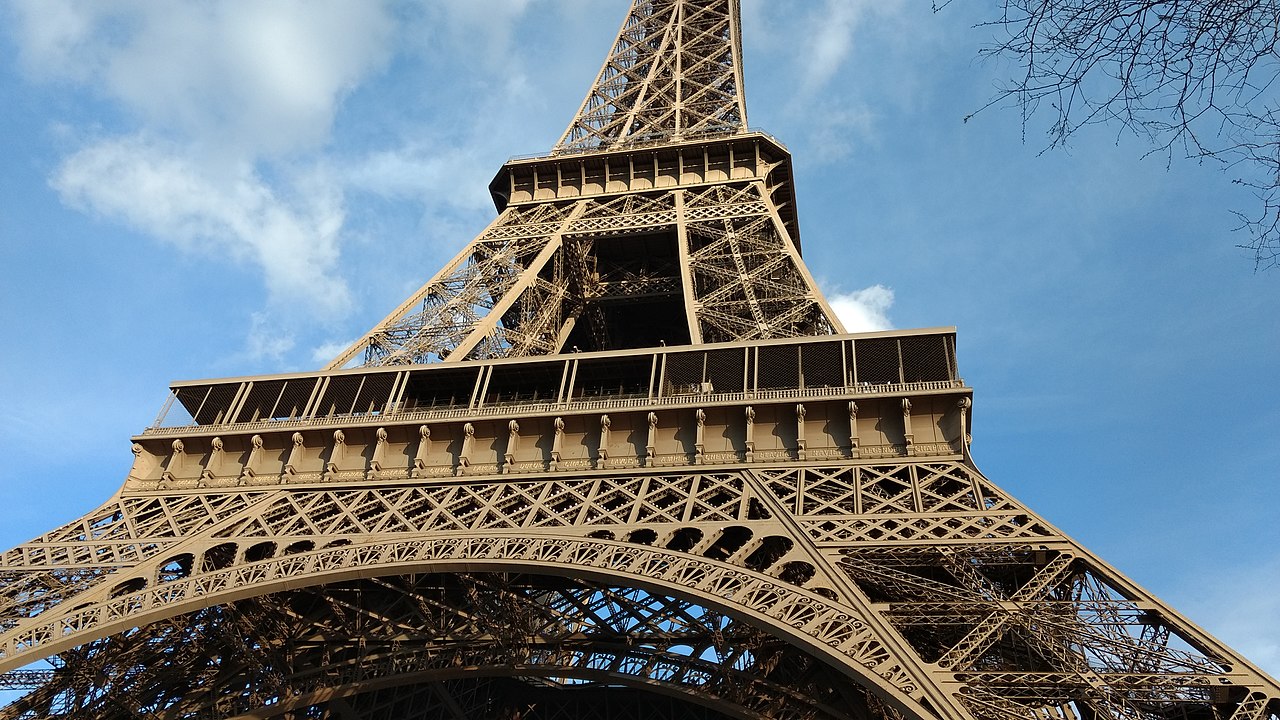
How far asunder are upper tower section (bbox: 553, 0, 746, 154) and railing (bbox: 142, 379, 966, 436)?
55.2 ft

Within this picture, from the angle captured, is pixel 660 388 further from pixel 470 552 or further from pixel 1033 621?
pixel 1033 621

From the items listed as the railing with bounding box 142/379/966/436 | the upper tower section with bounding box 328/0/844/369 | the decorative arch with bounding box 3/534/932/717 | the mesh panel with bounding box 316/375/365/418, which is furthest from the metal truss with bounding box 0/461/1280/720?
the upper tower section with bounding box 328/0/844/369

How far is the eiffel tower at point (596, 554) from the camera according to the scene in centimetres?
1488

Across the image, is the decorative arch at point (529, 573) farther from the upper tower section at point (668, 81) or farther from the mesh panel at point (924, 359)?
the upper tower section at point (668, 81)

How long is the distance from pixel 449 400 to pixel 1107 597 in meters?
15.2

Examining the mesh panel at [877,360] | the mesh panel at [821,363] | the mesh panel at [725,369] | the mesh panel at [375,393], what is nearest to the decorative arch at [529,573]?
the mesh panel at [375,393]

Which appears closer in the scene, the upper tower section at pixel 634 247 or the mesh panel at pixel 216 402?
the mesh panel at pixel 216 402

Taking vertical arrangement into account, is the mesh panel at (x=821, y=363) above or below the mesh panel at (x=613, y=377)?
below

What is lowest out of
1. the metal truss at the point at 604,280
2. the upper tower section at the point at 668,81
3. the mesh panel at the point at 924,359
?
the mesh panel at the point at 924,359

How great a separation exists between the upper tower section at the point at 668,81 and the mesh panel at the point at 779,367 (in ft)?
55.2

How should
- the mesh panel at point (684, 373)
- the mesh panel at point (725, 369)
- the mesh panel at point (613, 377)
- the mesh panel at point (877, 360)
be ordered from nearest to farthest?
1. the mesh panel at point (877, 360)
2. the mesh panel at point (725, 369)
3. the mesh panel at point (684, 373)
4. the mesh panel at point (613, 377)

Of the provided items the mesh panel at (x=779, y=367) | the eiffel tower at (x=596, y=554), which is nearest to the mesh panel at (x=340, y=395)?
the eiffel tower at (x=596, y=554)

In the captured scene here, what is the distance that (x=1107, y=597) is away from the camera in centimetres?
1500

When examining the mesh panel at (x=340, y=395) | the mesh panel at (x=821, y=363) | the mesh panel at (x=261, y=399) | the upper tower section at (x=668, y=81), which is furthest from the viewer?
the upper tower section at (x=668, y=81)
